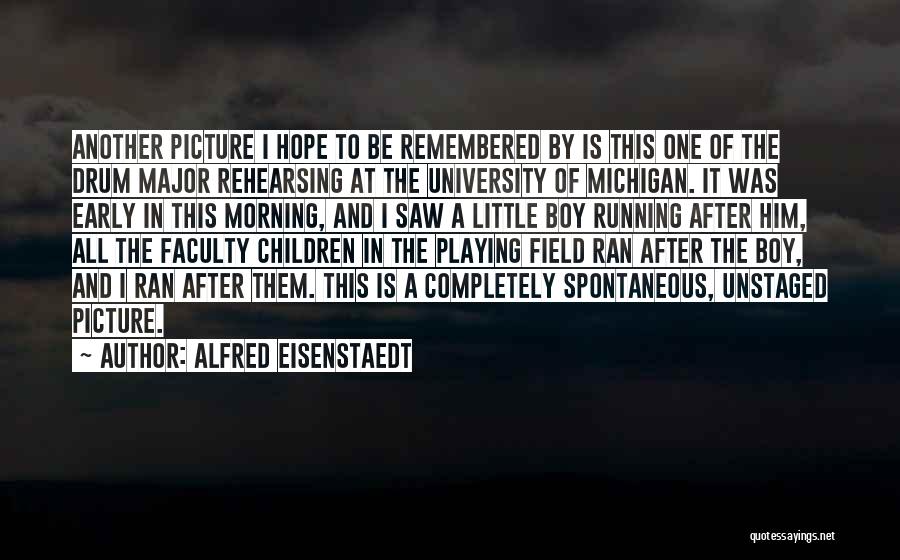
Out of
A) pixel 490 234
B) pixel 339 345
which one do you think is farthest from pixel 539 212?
pixel 339 345

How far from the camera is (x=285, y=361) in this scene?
1338 cm

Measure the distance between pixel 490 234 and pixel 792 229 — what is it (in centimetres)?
368

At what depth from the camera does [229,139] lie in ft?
44.7

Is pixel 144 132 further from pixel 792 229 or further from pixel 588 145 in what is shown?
pixel 792 229

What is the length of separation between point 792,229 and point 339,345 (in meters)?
5.68

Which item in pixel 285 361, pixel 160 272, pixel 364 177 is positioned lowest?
pixel 285 361

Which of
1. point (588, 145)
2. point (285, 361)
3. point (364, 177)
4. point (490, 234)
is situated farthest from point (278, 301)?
point (588, 145)

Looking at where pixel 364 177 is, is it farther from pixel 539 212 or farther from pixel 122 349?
pixel 122 349

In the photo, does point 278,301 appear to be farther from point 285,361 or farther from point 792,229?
point 792,229

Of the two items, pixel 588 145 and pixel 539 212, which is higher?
pixel 588 145

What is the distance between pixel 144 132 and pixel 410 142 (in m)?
3.29

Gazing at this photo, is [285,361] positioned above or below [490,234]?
below

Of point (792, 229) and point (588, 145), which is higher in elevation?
point (588, 145)

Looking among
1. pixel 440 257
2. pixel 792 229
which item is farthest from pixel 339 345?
pixel 792 229
